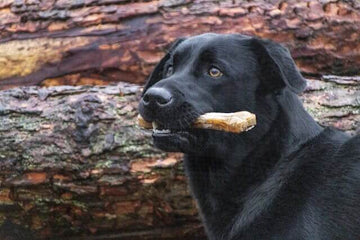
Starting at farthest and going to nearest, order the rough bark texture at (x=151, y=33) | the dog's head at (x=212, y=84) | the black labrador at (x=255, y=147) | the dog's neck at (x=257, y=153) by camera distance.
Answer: the rough bark texture at (x=151, y=33) < the dog's neck at (x=257, y=153) < the dog's head at (x=212, y=84) < the black labrador at (x=255, y=147)

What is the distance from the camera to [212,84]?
384cm

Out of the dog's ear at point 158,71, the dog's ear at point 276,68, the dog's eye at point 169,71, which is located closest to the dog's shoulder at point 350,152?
the dog's ear at point 276,68

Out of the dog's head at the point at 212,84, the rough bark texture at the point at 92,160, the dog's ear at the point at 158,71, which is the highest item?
the dog's head at the point at 212,84

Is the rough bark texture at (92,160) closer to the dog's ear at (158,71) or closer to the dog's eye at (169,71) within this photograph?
the dog's ear at (158,71)

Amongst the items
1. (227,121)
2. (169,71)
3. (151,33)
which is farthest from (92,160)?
(227,121)

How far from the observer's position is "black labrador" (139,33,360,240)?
361cm

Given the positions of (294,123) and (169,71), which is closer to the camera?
(294,123)

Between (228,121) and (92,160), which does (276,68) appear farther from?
(92,160)

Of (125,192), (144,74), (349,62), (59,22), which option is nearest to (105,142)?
(125,192)

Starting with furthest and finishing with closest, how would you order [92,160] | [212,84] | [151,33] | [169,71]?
[151,33]
[92,160]
[169,71]
[212,84]

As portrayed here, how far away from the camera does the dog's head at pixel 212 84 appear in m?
3.71

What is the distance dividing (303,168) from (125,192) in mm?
1689

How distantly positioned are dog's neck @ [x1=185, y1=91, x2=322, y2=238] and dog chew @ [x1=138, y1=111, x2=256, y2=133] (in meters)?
0.14

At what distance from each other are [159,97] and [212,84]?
12.7 inches
